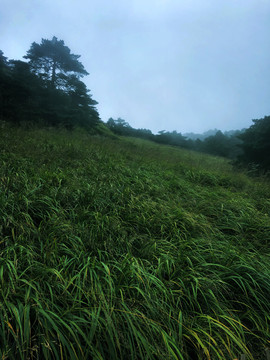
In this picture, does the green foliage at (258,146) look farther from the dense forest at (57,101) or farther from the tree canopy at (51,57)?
the tree canopy at (51,57)

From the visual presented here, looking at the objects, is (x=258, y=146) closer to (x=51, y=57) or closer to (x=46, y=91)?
(x=46, y=91)

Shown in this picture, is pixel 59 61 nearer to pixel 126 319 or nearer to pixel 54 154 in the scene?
pixel 54 154

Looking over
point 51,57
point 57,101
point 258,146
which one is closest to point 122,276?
point 258,146

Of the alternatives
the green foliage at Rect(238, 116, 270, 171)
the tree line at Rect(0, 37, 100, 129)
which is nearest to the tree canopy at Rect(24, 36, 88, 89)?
the tree line at Rect(0, 37, 100, 129)

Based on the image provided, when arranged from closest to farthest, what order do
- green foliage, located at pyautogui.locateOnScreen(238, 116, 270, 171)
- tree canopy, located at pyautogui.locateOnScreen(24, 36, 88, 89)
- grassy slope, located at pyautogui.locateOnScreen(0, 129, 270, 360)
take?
grassy slope, located at pyautogui.locateOnScreen(0, 129, 270, 360), green foliage, located at pyautogui.locateOnScreen(238, 116, 270, 171), tree canopy, located at pyautogui.locateOnScreen(24, 36, 88, 89)

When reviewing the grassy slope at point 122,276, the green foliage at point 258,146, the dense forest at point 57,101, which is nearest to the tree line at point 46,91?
the dense forest at point 57,101

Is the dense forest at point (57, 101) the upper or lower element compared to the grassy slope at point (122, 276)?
upper

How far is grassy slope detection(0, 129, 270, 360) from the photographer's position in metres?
1.10

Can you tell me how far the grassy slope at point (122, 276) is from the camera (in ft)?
3.60

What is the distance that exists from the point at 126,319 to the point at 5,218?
173 centimetres

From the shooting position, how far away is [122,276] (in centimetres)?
153

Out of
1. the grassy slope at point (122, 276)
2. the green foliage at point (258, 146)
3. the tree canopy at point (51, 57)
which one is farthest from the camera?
the tree canopy at point (51, 57)

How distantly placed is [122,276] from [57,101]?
14.3m

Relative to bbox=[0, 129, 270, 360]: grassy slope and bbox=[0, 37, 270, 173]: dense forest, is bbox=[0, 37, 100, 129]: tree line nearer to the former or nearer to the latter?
bbox=[0, 37, 270, 173]: dense forest
